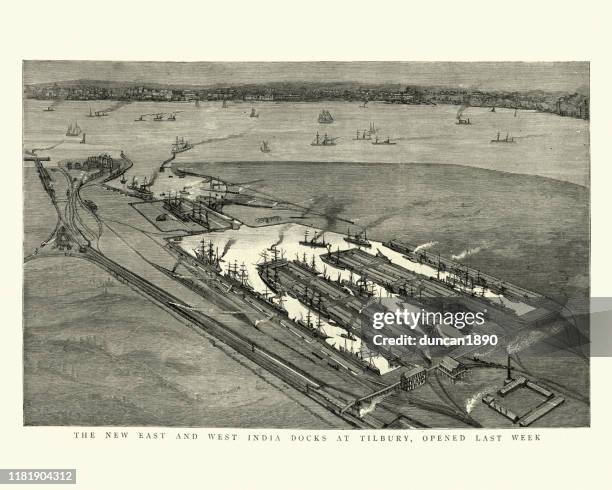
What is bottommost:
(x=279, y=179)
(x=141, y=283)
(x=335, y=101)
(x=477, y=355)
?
(x=477, y=355)

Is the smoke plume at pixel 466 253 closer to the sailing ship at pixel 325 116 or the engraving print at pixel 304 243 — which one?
the engraving print at pixel 304 243

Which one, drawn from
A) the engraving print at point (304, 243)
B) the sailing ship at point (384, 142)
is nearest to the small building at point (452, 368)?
the engraving print at point (304, 243)

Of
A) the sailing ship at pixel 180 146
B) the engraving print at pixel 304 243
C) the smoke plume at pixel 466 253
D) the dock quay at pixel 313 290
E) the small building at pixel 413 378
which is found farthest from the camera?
the sailing ship at pixel 180 146

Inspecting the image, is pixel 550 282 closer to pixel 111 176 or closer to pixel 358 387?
pixel 358 387

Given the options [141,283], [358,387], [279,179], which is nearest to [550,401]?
[358,387]

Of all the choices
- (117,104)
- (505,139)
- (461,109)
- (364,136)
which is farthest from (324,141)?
(117,104)
